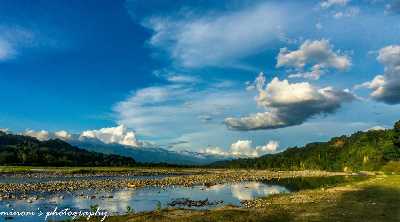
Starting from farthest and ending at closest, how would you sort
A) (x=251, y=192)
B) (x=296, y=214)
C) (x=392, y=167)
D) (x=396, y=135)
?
(x=396, y=135)
(x=392, y=167)
(x=251, y=192)
(x=296, y=214)

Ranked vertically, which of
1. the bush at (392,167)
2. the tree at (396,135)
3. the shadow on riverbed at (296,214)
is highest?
the tree at (396,135)

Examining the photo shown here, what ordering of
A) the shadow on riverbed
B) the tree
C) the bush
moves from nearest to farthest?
the shadow on riverbed, the bush, the tree

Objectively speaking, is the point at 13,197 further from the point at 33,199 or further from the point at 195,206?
the point at 195,206

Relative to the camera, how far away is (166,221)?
34125mm

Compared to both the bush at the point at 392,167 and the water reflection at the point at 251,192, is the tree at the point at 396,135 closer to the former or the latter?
the bush at the point at 392,167

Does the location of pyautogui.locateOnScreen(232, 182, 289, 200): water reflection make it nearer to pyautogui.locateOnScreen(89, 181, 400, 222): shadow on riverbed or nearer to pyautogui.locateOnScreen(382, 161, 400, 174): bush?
pyautogui.locateOnScreen(89, 181, 400, 222): shadow on riverbed

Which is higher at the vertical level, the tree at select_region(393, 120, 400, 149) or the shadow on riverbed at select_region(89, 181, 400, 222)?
the tree at select_region(393, 120, 400, 149)

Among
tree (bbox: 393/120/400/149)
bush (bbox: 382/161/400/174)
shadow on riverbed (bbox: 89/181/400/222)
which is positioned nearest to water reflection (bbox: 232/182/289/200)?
shadow on riverbed (bbox: 89/181/400/222)

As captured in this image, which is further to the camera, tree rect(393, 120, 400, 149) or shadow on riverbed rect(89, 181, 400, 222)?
tree rect(393, 120, 400, 149)

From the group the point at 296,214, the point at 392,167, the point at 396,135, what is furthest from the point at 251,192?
the point at 396,135

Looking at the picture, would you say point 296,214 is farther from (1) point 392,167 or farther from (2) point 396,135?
(2) point 396,135

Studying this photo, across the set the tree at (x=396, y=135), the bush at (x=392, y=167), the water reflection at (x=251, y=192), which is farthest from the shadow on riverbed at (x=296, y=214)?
the tree at (x=396, y=135)

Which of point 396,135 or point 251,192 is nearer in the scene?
point 251,192

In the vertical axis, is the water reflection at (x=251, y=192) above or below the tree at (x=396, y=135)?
below
